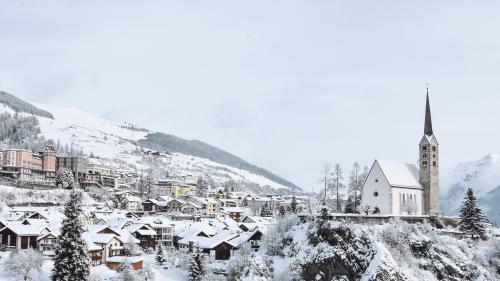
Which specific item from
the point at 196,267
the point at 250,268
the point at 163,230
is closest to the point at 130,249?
the point at 163,230

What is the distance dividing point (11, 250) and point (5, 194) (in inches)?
1390

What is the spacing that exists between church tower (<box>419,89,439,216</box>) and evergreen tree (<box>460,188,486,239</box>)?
888 centimetres

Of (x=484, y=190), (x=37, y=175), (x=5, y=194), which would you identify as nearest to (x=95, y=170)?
(x=37, y=175)

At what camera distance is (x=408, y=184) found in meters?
68.9

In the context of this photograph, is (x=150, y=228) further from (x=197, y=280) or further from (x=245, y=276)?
(x=245, y=276)

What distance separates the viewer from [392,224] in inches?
2105

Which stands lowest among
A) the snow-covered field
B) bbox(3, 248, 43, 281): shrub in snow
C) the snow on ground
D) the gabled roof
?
the snow-covered field

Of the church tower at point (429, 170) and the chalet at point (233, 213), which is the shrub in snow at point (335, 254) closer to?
the church tower at point (429, 170)

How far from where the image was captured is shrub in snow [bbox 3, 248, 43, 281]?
55594mm

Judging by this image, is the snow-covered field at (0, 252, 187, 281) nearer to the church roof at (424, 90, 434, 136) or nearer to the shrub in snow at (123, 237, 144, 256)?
the shrub in snow at (123, 237, 144, 256)

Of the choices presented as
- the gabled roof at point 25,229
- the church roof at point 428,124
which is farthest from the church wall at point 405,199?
the gabled roof at point 25,229

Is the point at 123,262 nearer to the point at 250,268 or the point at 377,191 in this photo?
the point at 250,268

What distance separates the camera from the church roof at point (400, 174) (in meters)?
67.7

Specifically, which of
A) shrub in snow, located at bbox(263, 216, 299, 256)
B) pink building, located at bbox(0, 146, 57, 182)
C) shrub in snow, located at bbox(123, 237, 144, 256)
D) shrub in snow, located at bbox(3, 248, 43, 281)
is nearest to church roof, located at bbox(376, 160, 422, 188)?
shrub in snow, located at bbox(263, 216, 299, 256)
